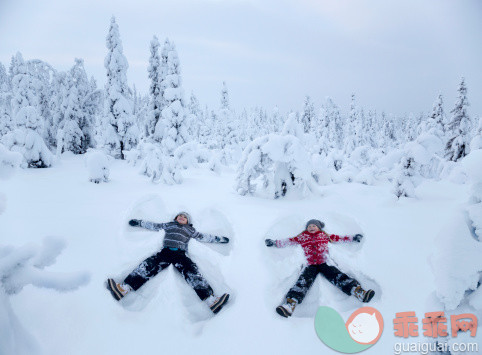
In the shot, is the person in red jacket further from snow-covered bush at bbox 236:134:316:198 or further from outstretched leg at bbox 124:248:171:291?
snow-covered bush at bbox 236:134:316:198

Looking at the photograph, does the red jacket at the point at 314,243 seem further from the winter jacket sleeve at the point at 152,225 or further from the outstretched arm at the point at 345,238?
the winter jacket sleeve at the point at 152,225

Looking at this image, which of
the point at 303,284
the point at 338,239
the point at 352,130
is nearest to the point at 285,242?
the point at 303,284

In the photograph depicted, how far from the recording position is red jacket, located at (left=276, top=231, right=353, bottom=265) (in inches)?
163

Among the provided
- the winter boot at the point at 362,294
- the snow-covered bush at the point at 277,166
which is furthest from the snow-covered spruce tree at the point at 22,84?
the winter boot at the point at 362,294

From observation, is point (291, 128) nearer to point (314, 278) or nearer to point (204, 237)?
point (204, 237)

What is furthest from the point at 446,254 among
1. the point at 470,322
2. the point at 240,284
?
the point at 240,284

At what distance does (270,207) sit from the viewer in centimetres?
607

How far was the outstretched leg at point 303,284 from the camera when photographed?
3531 mm

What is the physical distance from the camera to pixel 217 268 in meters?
4.16

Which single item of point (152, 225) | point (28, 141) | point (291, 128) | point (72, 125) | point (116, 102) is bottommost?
point (152, 225)

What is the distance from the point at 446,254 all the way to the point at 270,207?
3.63 meters

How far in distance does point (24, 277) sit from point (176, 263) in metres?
2.36

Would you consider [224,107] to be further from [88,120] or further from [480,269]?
[480,269]

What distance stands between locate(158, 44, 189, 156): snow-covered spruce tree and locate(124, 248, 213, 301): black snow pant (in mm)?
13641
